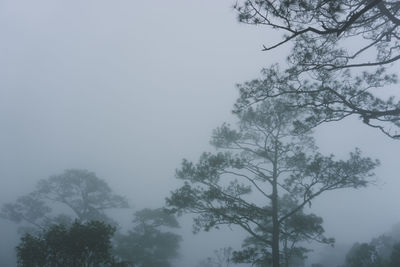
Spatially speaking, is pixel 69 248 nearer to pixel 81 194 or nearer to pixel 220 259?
pixel 81 194

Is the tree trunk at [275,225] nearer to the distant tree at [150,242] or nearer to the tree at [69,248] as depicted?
the tree at [69,248]

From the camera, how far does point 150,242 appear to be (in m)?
24.9

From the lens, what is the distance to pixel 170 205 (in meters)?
11.8

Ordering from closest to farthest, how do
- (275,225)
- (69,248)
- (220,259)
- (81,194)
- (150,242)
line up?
(69,248)
(275,225)
(150,242)
(81,194)
(220,259)

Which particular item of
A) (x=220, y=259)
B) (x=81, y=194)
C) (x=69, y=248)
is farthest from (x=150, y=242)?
(x=220, y=259)

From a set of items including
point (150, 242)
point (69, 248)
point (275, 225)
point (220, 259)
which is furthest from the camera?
point (220, 259)

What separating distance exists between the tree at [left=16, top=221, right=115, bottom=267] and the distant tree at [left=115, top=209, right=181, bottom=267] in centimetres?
1507

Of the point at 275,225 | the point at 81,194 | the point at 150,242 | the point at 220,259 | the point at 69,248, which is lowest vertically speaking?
the point at 69,248

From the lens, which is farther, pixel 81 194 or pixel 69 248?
pixel 81 194

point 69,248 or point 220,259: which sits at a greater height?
point 220,259

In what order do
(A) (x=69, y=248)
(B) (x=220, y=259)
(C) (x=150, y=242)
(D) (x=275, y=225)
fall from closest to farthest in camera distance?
(A) (x=69, y=248) → (D) (x=275, y=225) → (C) (x=150, y=242) → (B) (x=220, y=259)

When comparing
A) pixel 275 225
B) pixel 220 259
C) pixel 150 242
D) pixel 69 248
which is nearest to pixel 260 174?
pixel 275 225

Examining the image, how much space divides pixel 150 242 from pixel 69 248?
54.8ft

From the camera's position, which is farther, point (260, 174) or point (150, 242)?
point (150, 242)
